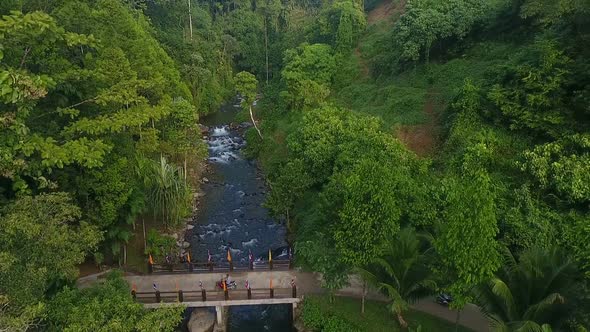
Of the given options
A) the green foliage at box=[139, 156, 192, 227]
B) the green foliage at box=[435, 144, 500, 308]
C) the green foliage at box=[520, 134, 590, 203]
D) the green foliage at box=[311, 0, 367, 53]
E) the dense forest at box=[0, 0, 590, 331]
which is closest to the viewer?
the green foliage at box=[435, 144, 500, 308]

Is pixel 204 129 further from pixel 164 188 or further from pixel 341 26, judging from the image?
pixel 164 188

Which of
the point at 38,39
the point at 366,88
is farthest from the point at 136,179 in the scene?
the point at 366,88

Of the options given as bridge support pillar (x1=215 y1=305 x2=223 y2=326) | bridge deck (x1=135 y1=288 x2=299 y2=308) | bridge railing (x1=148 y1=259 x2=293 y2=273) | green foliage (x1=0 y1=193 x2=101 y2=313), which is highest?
green foliage (x1=0 y1=193 x2=101 y2=313)

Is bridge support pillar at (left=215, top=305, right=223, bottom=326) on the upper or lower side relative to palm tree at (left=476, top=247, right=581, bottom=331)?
lower

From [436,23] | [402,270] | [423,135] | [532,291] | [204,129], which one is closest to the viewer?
[532,291]

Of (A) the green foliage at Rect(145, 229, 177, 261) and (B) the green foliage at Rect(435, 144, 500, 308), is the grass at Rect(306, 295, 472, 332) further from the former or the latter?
(A) the green foliage at Rect(145, 229, 177, 261)

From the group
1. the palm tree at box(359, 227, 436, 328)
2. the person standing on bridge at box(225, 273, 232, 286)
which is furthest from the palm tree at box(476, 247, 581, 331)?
the person standing on bridge at box(225, 273, 232, 286)

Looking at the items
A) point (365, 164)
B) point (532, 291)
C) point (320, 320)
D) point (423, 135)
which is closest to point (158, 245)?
point (320, 320)
